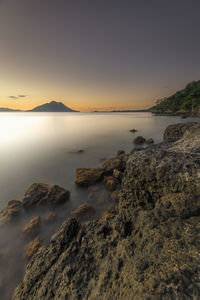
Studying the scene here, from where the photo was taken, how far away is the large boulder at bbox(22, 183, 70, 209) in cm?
564

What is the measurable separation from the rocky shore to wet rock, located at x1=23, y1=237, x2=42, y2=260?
1747 millimetres

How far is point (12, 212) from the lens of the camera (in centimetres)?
515

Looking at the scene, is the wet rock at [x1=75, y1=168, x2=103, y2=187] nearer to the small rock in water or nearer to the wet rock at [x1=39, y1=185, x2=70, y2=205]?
the small rock in water

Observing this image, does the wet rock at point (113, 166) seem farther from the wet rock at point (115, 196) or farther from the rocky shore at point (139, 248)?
the rocky shore at point (139, 248)

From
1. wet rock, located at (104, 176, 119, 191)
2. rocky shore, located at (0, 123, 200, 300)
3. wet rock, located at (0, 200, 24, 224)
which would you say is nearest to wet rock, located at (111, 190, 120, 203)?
wet rock, located at (104, 176, 119, 191)

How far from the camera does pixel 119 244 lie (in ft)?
6.46

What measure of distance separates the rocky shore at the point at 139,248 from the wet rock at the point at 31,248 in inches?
68.8

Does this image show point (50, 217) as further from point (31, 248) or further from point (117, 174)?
point (117, 174)

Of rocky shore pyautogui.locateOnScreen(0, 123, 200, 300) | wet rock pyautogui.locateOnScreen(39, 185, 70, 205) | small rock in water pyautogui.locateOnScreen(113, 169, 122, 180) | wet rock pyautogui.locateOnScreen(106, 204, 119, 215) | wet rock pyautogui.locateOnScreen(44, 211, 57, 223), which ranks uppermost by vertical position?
rocky shore pyautogui.locateOnScreen(0, 123, 200, 300)

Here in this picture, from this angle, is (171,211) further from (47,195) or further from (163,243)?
(47,195)

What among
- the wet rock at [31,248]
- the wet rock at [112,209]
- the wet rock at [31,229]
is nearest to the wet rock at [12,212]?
the wet rock at [31,229]

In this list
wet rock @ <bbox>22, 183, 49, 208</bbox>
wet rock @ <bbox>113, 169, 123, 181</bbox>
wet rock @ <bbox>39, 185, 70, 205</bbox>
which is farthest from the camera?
wet rock @ <bbox>113, 169, 123, 181</bbox>

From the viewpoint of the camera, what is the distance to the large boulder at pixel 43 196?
5641mm

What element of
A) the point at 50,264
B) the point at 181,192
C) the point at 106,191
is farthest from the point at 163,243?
the point at 106,191
